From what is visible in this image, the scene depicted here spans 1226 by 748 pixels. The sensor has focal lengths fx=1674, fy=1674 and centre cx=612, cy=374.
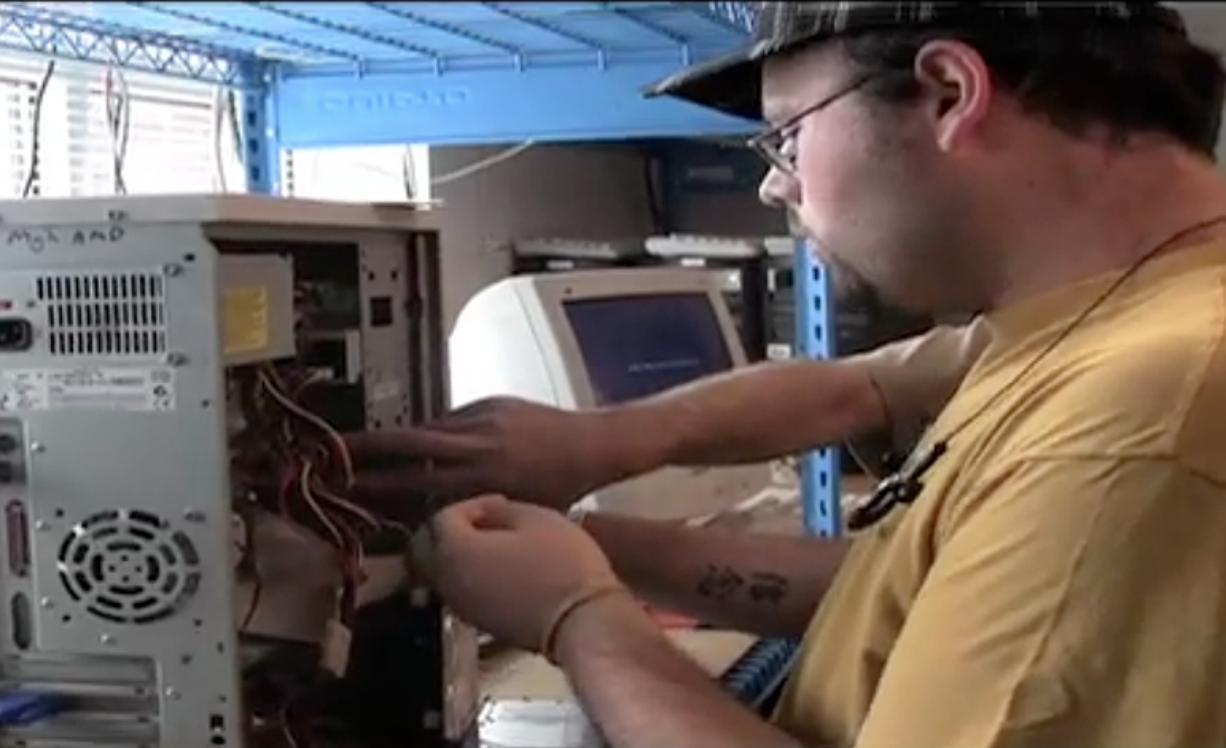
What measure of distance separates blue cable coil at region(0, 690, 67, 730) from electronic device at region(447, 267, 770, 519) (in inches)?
33.0

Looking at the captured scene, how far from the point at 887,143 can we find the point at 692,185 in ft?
6.76

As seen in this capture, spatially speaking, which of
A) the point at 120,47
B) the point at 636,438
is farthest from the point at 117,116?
the point at 636,438

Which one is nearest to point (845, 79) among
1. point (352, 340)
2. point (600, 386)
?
point (352, 340)

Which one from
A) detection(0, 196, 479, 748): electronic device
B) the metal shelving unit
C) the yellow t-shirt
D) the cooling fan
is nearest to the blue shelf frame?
the metal shelving unit

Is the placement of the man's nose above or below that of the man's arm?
above

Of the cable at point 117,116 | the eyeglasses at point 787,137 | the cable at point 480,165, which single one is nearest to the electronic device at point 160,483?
the eyeglasses at point 787,137

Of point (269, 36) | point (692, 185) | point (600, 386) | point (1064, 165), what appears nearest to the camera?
point (1064, 165)

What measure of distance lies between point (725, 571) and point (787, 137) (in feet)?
1.50

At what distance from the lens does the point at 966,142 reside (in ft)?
2.88

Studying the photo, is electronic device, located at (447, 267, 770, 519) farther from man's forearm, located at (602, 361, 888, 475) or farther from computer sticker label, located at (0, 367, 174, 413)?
computer sticker label, located at (0, 367, 174, 413)

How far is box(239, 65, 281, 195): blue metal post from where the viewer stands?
1.71 metres

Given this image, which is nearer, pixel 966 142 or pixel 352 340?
pixel 966 142

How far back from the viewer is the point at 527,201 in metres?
2.62

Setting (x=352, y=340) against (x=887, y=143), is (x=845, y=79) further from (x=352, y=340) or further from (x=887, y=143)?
(x=352, y=340)
